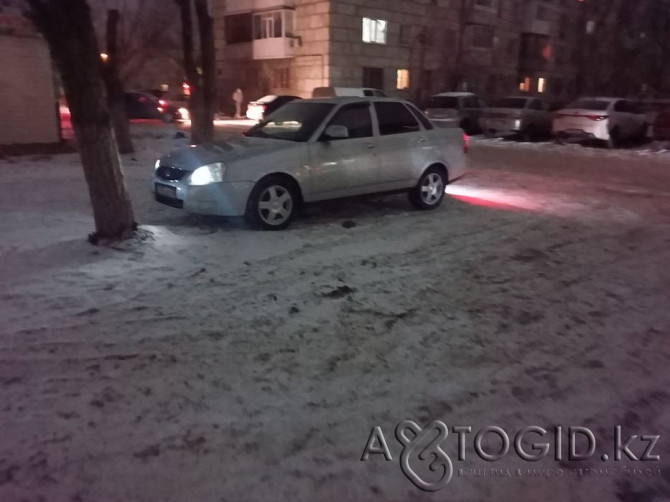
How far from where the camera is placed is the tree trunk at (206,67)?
516 inches

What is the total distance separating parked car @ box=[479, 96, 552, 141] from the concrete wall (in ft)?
49.3

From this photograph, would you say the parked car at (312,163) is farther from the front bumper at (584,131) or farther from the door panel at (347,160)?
the front bumper at (584,131)

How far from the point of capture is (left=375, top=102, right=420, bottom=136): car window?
8.30m

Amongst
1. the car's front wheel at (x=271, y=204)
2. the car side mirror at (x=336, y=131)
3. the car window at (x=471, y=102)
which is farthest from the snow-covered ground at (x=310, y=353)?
the car window at (x=471, y=102)

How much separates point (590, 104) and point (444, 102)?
18.5ft

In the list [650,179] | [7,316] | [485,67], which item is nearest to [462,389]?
[7,316]

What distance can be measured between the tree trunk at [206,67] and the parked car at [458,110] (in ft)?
36.8

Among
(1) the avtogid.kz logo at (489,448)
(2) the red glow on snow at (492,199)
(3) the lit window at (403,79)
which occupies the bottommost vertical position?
(1) the avtogid.kz logo at (489,448)

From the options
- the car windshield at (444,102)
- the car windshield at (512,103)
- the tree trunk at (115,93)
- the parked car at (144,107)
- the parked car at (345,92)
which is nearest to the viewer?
the tree trunk at (115,93)

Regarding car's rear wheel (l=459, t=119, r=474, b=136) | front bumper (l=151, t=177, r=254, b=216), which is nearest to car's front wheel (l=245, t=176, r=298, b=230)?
front bumper (l=151, t=177, r=254, b=216)

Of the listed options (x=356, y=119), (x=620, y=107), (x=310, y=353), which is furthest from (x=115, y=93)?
(x=620, y=107)

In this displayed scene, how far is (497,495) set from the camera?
2889 mm

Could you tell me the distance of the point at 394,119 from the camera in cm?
847

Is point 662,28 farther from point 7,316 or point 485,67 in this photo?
point 7,316
